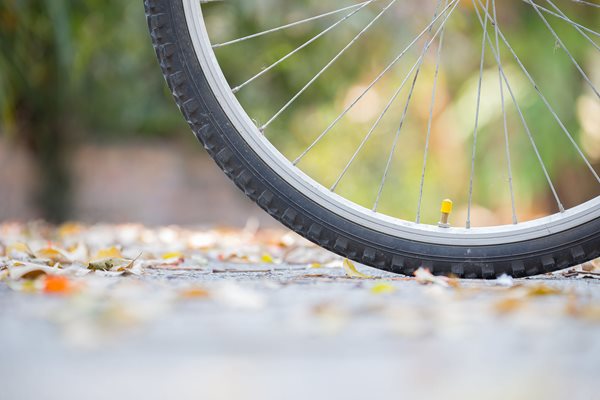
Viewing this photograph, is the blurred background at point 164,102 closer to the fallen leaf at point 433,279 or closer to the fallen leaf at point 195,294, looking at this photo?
the fallen leaf at point 433,279

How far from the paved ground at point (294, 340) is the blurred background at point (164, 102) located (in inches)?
176

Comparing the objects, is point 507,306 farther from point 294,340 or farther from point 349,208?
point 349,208

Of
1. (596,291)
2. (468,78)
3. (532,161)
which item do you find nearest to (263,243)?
(596,291)

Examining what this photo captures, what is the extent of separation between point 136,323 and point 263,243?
197cm

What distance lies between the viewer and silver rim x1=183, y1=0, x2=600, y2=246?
180cm

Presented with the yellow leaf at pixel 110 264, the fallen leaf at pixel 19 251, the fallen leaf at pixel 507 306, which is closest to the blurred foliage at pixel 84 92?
the fallen leaf at pixel 19 251

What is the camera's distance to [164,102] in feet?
24.8

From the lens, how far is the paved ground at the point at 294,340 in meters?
0.89

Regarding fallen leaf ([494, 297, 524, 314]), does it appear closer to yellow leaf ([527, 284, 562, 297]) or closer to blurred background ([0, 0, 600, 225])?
yellow leaf ([527, 284, 562, 297])

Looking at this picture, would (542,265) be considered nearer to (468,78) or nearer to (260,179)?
(260,179)

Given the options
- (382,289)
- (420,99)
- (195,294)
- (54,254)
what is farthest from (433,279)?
(420,99)

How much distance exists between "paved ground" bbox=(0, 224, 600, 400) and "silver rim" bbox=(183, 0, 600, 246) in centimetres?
22

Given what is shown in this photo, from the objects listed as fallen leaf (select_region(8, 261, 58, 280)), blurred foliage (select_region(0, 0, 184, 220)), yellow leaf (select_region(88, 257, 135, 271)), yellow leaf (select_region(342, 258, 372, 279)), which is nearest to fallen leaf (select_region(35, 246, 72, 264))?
→ yellow leaf (select_region(88, 257, 135, 271))

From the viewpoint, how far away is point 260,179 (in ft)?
5.97
